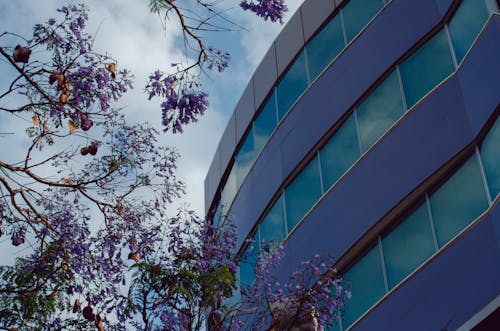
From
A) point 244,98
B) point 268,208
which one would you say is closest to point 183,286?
point 268,208

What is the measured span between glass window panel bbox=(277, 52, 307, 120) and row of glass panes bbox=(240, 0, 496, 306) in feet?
7.78

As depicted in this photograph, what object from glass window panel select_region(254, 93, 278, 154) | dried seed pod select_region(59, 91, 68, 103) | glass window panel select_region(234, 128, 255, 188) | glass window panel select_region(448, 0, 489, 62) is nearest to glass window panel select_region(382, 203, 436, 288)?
glass window panel select_region(448, 0, 489, 62)

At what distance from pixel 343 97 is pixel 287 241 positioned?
3412mm

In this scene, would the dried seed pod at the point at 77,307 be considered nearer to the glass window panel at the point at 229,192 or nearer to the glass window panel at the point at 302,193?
the glass window panel at the point at 302,193

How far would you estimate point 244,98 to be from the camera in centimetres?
2245

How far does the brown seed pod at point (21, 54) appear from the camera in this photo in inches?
283

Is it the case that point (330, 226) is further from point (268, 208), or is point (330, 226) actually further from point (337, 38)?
point (337, 38)

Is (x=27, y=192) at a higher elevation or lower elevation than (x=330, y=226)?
lower

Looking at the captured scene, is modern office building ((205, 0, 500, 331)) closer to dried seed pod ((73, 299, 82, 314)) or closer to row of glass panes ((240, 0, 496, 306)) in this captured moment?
row of glass panes ((240, 0, 496, 306))

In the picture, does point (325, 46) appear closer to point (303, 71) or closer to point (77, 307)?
point (303, 71)

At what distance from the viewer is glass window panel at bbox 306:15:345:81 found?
18.1m

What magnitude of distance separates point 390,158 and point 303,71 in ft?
17.5

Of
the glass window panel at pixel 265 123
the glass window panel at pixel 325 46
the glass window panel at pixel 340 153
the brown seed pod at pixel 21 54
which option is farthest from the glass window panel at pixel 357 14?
the brown seed pod at pixel 21 54

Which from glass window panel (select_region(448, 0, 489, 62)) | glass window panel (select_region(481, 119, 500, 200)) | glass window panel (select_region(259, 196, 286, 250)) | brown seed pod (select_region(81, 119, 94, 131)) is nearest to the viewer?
brown seed pod (select_region(81, 119, 94, 131))
